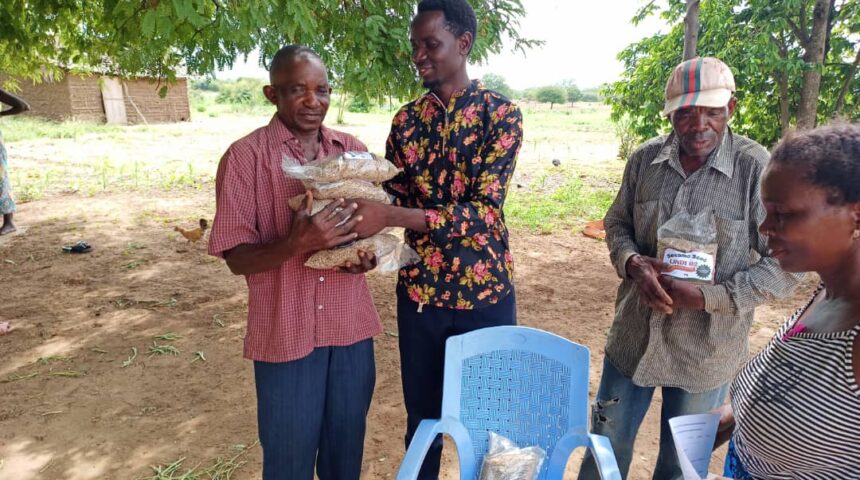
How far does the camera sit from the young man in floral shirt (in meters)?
1.77

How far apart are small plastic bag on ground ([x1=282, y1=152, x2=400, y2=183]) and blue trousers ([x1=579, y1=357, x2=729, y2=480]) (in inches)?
46.9

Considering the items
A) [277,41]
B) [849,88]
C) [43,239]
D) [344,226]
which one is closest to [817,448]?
[344,226]

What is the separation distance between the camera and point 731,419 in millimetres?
1458

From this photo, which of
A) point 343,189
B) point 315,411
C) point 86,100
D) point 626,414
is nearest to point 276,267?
point 343,189

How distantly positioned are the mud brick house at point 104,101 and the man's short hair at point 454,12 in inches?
698

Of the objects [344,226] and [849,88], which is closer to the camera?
[344,226]

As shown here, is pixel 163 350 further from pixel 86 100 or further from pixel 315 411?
pixel 86 100

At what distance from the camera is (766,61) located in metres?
4.78

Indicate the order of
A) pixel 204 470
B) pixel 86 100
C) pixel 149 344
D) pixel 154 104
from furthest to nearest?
1. pixel 154 104
2. pixel 86 100
3. pixel 149 344
4. pixel 204 470

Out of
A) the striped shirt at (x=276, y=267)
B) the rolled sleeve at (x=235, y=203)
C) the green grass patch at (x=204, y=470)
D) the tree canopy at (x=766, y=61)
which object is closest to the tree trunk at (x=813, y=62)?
the tree canopy at (x=766, y=61)

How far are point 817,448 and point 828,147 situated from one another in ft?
2.01

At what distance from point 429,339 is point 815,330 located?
1.23 metres

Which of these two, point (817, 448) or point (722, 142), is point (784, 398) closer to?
point (817, 448)

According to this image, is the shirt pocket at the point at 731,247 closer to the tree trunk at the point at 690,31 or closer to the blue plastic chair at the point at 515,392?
the blue plastic chair at the point at 515,392
